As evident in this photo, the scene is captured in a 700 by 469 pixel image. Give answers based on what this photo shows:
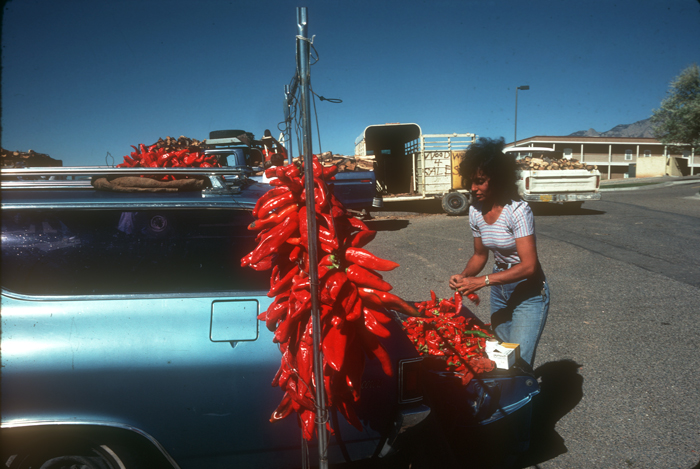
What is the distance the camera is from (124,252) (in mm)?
2504

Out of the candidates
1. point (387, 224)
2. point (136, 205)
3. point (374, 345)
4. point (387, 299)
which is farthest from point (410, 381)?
point (387, 224)

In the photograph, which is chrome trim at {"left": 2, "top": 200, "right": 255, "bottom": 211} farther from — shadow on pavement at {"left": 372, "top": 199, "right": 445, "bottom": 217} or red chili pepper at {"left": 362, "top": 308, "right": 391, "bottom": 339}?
shadow on pavement at {"left": 372, "top": 199, "right": 445, "bottom": 217}

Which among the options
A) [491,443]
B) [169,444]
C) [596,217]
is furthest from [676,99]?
[169,444]

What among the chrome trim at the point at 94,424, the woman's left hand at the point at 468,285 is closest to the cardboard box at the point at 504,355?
the woman's left hand at the point at 468,285

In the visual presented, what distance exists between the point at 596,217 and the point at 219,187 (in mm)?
13465

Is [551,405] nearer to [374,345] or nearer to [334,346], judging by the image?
[374,345]

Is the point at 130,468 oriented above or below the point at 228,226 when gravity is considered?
below

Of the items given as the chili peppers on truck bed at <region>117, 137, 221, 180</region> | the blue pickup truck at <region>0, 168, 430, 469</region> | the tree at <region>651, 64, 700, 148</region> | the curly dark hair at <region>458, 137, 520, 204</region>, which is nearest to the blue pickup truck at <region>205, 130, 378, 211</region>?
the chili peppers on truck bed at <region>117, 137, 221, 180</region>

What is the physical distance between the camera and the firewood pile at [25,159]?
825 centimetres

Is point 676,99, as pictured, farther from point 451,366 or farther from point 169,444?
point 169,444

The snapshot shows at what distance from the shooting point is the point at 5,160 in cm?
820

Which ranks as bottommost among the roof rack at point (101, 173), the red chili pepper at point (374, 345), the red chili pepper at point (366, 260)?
the red chili pepper at point (374, 345)

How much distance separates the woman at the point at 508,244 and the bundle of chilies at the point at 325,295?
4.22 feet

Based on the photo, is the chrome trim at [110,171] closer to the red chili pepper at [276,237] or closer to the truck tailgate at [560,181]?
the red chili pepper at [276,237]
